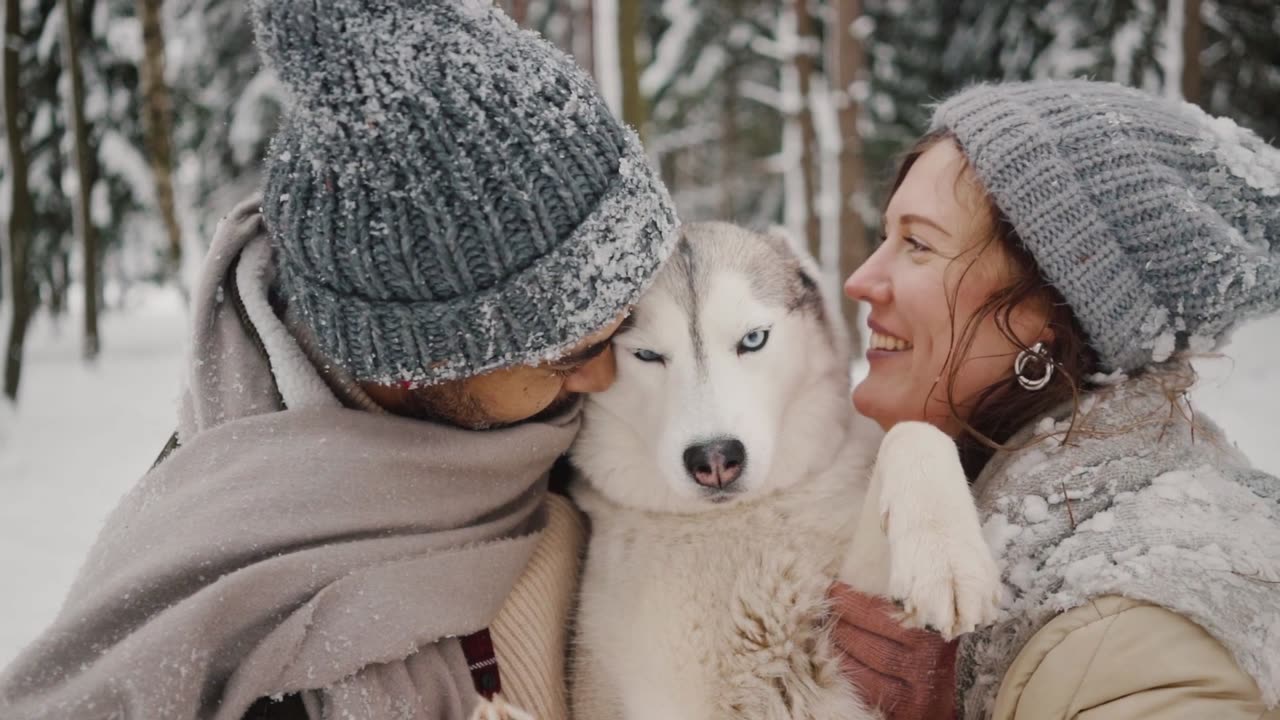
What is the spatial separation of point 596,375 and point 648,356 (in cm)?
13

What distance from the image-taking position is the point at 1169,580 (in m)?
1.29

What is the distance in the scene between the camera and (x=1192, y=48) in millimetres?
7035

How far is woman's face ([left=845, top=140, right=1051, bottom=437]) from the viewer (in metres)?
1.83

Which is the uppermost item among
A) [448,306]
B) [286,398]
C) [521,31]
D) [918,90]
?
[521,31]

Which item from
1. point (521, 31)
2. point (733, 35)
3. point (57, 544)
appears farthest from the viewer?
point (733, 35)

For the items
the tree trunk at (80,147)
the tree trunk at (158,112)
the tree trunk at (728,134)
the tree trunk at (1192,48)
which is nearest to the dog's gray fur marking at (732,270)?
the tree trunk at (1192,48)

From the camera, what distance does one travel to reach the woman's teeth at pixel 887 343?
6.69 ft

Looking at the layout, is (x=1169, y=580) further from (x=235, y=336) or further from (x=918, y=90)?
(x=918, y=90)

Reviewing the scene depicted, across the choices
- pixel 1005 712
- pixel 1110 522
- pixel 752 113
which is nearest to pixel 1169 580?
pixel 1110 522

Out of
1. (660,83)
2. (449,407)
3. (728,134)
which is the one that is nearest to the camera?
(449,407)

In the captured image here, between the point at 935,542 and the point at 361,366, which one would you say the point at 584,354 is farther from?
the point at 935,542

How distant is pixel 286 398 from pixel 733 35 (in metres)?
14.0

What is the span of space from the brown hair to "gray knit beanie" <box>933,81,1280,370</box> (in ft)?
0.18

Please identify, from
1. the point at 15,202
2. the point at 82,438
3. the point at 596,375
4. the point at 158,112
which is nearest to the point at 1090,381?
the point at 596,375
